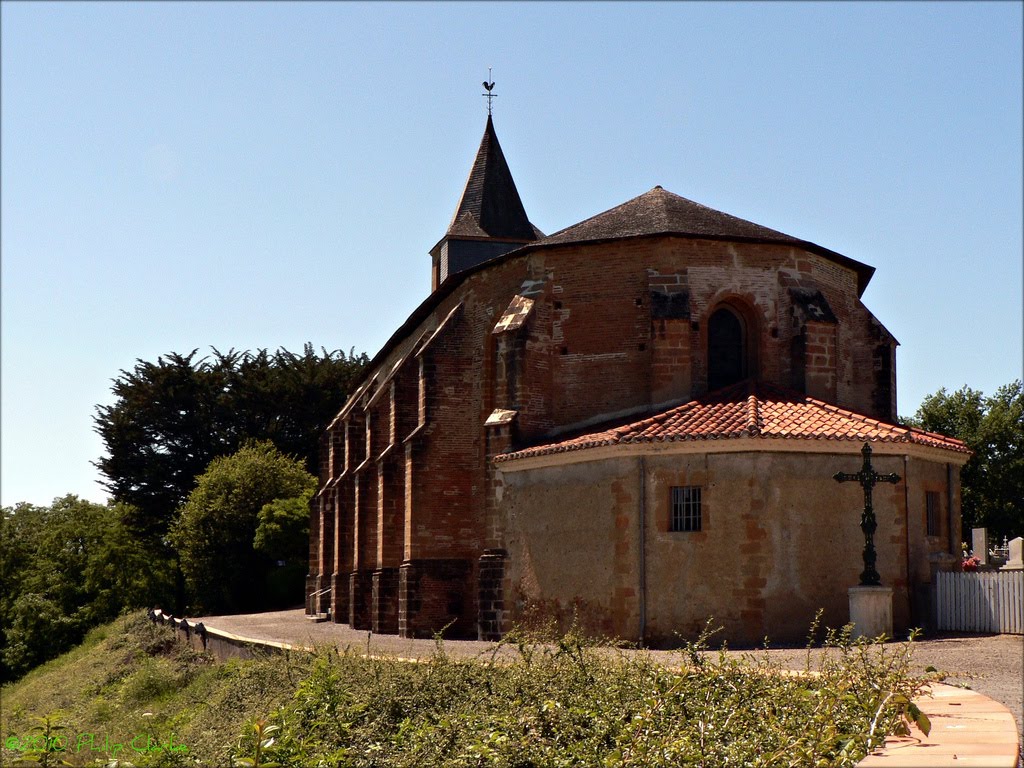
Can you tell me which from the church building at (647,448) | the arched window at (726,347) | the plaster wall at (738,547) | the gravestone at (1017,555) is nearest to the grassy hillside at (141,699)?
the church building at (647,448)

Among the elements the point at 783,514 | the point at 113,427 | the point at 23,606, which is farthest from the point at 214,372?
the point at 783,514

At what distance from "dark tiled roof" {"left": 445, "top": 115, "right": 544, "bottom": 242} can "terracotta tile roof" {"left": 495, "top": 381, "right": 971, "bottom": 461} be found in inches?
824

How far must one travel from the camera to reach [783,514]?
20.4 metres

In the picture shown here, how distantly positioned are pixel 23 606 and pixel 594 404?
100 feet

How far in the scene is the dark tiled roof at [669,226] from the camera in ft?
80.8

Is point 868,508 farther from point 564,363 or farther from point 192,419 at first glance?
point 192,419

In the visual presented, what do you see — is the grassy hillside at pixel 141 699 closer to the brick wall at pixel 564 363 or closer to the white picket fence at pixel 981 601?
the brick wall at pixel 564 363

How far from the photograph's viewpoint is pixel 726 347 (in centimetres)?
2506

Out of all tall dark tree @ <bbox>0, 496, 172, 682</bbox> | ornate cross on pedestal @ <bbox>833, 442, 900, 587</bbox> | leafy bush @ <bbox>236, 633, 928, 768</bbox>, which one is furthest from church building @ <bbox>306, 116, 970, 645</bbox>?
tall dark tree @ <bbox>0, 496, 172, 682</bbox>

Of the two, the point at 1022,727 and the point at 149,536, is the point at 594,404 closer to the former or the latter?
the point at 1022,727

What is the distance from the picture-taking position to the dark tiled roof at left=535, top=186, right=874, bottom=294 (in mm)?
24641

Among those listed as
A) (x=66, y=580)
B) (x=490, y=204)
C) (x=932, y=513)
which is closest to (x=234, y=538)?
(x=66, y=580)

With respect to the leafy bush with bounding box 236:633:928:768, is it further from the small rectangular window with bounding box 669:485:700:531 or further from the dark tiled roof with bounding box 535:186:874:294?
the dark tiled roof with bounding box 535:186:874:294

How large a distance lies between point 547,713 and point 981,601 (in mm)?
11233
